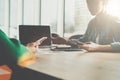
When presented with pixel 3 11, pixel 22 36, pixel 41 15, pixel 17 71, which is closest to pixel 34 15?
pixel 41 15

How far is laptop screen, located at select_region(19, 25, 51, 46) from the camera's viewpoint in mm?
2490

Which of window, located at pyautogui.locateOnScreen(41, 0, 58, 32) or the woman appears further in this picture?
window, located at pyautogui.locateOnScreen(41, 0, 58, 32)

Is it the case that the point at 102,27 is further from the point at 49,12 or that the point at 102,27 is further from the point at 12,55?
the point at 49,12

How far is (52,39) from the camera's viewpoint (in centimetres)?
242

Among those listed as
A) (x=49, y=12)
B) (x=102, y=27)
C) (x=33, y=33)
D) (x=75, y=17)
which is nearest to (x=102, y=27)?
(x=102, y=27)

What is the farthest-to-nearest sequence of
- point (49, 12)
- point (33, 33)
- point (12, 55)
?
point (49, 12), point (33, 33), point (12, 55)

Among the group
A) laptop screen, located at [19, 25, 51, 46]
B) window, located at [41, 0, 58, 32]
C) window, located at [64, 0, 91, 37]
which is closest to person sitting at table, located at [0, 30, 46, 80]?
laptop screen, located at [19, 25, 51, 46]

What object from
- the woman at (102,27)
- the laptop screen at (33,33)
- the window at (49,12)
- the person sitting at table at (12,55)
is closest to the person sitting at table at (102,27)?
the woman at (102,27)

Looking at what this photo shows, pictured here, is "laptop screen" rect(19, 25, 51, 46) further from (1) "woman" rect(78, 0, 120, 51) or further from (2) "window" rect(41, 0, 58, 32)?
(2) "window" rect(41, 0, 58, 32)

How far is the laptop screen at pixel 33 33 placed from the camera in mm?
2490

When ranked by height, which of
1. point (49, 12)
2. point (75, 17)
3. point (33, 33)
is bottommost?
point (33, 33)

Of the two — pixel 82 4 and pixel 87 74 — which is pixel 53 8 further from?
pixel 87 74

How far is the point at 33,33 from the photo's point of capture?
2.51 metres

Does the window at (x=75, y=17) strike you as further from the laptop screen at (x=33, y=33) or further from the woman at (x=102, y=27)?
the laptop screen at (x=33, y=33)
